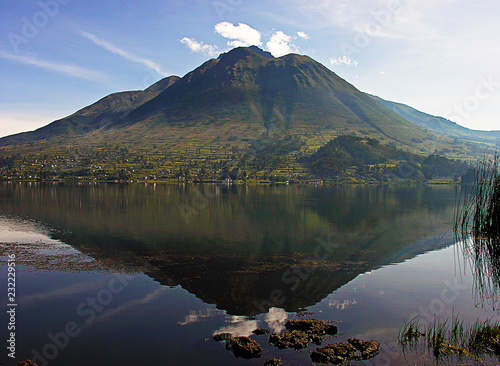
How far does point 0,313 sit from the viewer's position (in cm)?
1989

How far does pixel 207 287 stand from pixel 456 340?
14.8m

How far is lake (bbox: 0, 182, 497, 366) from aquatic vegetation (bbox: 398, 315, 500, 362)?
29.3 inches

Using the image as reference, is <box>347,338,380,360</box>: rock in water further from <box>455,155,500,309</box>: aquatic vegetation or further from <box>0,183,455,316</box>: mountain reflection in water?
<box>455,155,500,309</box>: aquatic vegetation

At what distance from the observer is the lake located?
55.1 ft

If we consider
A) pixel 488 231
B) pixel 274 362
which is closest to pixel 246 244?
pixel 488 231

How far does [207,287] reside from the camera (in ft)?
81.4

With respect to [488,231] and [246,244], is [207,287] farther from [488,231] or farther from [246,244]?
[488,231]

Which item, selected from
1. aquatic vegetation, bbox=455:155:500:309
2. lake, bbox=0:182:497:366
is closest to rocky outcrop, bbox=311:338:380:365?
lake, bbox=0:182:497:366

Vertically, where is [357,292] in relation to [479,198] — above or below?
below

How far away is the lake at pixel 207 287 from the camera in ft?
55.1

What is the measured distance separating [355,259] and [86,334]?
80.4 feet

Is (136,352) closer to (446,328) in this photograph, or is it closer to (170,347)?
(170,347)

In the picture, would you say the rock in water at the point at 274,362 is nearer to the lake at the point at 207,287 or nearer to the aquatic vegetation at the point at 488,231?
the lake at the point at 207,287

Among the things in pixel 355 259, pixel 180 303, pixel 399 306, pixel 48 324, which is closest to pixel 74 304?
pixel 48 324
